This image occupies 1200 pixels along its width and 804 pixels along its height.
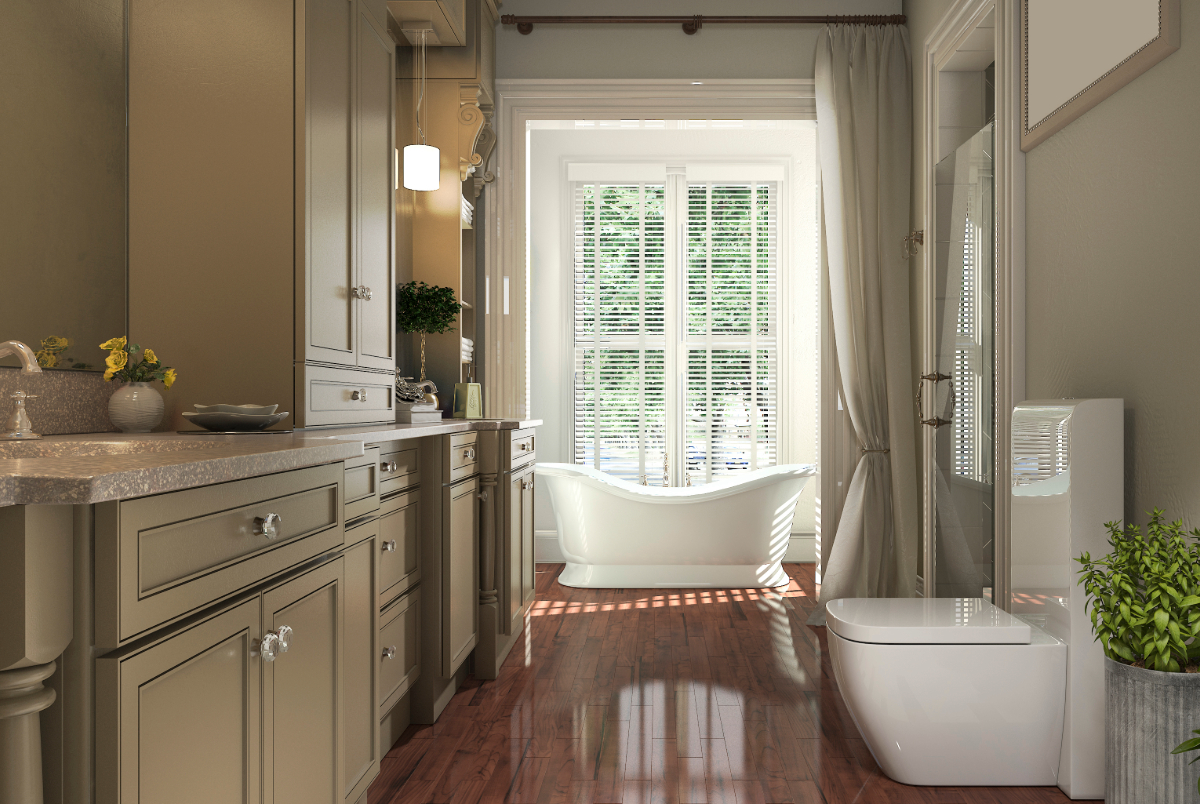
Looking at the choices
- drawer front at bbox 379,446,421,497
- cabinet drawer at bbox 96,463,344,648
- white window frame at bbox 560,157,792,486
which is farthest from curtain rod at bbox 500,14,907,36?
cabinet drawer at bbox 96,463,344,648

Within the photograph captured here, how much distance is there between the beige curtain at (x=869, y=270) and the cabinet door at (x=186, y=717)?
9.41 feet

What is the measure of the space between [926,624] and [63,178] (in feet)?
7.44

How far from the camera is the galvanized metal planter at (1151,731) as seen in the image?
141cm

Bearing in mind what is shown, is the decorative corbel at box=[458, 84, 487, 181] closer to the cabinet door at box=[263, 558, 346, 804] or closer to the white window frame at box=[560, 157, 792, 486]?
the white window frame at box=[560, 157, 792, 486]

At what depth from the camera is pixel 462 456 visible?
2.52 metres

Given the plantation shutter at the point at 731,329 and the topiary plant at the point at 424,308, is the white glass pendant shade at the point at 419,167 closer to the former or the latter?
the topiary plant at the point at 424,308

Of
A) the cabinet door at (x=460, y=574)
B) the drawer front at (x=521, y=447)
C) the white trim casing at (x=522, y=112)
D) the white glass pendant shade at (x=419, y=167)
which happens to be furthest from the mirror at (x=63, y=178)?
the white trim casing at (x=522, y=112)

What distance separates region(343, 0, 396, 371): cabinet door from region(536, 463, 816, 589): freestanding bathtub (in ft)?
5.73

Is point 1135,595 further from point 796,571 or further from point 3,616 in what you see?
point 796,571

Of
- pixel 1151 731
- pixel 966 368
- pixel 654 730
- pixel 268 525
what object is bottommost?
pixel 654 730

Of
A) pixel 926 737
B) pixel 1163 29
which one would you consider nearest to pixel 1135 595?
pixel 926 737

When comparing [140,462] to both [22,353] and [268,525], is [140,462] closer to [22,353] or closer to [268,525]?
[268,525]

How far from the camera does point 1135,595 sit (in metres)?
1.45

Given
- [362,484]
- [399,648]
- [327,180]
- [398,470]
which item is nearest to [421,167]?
[327,180]
